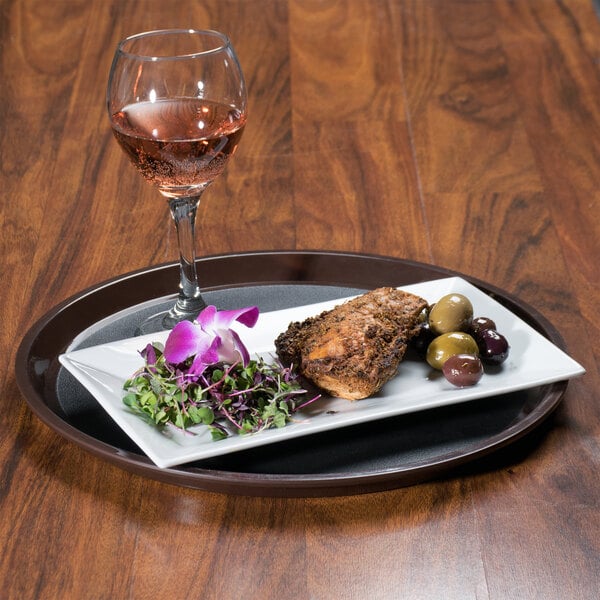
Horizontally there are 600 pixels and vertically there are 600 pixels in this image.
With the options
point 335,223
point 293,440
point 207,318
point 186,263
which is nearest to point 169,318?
point 186,263

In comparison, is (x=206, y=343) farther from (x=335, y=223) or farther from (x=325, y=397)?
(x=335, y=223)

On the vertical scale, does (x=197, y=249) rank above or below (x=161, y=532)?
below

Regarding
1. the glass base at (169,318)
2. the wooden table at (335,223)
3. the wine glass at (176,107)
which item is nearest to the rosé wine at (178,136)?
the wine glass at (176,107)

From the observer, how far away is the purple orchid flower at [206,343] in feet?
3.36

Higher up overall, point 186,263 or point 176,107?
point 176,107

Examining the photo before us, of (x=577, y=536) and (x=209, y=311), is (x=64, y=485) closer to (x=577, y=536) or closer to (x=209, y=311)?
(x=209, y=311)

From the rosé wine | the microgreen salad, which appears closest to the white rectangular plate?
the microgreen salad

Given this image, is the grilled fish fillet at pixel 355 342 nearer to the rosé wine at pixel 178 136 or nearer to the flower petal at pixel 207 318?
the flower petal at pixel 207 318

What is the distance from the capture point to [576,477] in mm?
989

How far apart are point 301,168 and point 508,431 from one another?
40.9 inches

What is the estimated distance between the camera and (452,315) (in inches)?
45.2

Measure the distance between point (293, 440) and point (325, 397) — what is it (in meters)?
0.08

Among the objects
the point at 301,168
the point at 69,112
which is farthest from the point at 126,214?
the point at 69,112

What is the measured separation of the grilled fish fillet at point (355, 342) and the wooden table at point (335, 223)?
14 cm
